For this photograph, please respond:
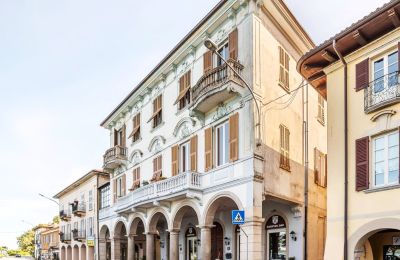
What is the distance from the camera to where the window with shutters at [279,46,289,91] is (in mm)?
20047

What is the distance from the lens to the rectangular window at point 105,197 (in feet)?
119

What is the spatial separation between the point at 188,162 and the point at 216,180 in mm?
3169

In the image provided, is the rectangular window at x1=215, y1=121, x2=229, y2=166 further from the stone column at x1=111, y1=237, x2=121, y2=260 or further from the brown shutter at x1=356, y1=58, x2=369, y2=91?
the stone column at x1=111, y1=237, x2=121, y2=260

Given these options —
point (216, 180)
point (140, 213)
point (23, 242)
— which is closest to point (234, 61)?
point (216, 180)

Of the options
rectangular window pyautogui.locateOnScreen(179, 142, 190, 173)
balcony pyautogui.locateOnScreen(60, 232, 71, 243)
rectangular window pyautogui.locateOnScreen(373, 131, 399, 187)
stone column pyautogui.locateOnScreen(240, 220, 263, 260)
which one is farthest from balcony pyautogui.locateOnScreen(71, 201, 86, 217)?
rectangular window pyautogui.locateOnScreen(373, 131, 399, 187)

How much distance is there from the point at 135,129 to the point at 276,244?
498 inches

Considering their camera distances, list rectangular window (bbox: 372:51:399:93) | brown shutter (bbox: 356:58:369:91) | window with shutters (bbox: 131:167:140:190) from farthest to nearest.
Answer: window with shutters (bbox: 131:167:140:190)
brown shutter (bbox: 356:58:369:91)
rectangular window (bbox: 372:51:399:93)

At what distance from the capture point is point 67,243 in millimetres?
47531

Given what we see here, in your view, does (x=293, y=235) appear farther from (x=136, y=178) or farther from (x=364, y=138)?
(x=136, y=178)

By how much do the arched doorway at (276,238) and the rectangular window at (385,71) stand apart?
30.9ft

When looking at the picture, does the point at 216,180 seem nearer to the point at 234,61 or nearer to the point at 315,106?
the point at 234,61

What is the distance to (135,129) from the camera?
94.9ft

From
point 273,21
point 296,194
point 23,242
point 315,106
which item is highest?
point 273,21

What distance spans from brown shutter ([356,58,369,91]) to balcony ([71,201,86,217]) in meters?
33.5
